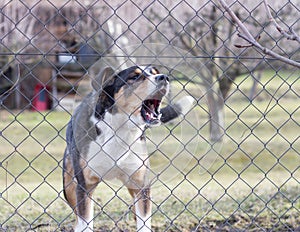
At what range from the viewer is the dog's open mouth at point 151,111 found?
15.3 feet

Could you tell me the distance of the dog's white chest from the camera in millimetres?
4824

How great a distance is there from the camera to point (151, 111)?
4.68m

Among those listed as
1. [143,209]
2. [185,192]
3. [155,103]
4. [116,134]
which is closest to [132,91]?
[155,103]

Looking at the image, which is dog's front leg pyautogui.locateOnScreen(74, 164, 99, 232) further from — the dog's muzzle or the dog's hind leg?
the dog's muzzle

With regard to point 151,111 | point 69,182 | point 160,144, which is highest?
point 151,111

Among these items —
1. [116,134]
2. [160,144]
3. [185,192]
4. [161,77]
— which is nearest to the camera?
[160,144]

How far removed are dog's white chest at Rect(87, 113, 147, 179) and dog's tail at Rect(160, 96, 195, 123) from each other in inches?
8.8

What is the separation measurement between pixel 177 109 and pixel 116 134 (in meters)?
0.48

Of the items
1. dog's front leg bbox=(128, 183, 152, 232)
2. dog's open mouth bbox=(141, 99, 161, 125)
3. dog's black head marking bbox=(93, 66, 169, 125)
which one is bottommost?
dog's front leg bbox=(128, 183, 152, 232)

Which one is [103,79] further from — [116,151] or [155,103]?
[116,151]

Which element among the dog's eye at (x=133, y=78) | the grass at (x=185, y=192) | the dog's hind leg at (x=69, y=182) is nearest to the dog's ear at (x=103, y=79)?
the dog's eye at (x=133, y=78)

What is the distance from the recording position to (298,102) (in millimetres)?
17000

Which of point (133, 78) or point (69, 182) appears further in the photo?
point (69, 182)

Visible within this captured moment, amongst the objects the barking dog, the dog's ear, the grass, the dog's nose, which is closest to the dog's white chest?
the barking dog
